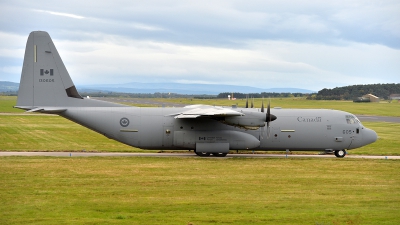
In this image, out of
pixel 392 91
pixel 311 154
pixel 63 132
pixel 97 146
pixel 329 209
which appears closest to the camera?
pixel 329 209

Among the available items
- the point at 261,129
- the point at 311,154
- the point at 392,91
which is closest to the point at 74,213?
the point at 261,129

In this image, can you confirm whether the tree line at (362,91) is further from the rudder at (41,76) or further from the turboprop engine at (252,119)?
the rudder at (41,76)

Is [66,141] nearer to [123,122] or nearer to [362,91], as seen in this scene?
[123,122]

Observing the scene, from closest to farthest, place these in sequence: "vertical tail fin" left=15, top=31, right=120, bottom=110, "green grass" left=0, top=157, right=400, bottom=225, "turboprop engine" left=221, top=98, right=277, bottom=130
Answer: "green grass" left=0, top=157, right=400, bottom=225, "turboprop engine" left=221, top=98, right=277, bottom=130, "vertical tail fin" left=15, top=31, right=120, bottom=110

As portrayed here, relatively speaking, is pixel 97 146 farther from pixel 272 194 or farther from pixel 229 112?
pixel 272 194

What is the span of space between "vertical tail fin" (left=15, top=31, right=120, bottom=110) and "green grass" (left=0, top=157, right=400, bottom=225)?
3925mm

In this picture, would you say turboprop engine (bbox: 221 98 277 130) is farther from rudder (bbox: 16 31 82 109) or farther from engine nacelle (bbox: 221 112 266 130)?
rudder (bbox: 16 31 82 109)

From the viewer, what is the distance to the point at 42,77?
103ft

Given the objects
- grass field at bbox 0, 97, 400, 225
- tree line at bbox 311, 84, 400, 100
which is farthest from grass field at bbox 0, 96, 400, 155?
tree line at bbox 311, 84, 400, 100

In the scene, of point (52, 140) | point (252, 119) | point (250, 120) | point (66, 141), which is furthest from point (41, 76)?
point (252, 119)

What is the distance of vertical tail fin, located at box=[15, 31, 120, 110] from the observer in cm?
3095

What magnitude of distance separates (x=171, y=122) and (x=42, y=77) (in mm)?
8760

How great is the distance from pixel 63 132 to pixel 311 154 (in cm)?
2682

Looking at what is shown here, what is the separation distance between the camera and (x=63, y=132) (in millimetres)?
50719
